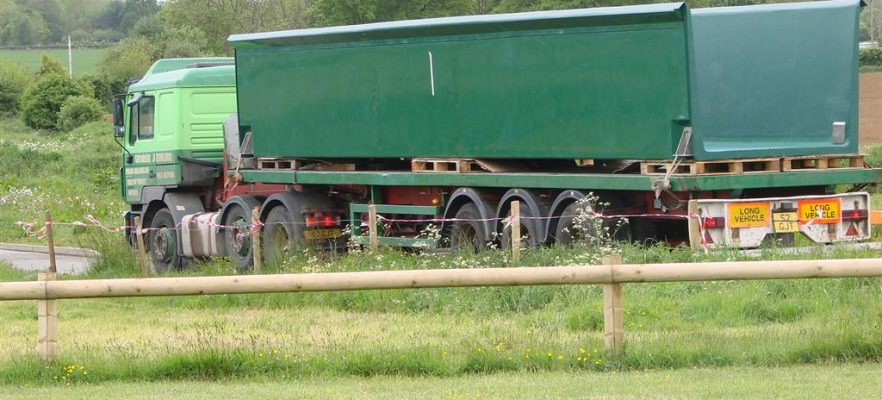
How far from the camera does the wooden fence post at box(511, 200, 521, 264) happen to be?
49.8 feet

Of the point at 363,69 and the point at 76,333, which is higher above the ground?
the point at 363,69

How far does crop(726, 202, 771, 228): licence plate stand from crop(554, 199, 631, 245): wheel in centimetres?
122

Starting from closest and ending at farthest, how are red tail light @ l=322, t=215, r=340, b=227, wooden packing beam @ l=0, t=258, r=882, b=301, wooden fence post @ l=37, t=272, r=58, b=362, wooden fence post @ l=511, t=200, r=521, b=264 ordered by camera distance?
wooden packing beam @ l=0, t=258, r=882, b=301 → wooden fence post @ l=37, t=272, r=58, b=362 → wooden fence post @ l=511, t=200, r=521, b=264 → red tail light @ l=322, t=215, r=340, b=227

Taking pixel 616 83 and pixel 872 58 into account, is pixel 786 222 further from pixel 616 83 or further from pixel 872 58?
pixel 872 58

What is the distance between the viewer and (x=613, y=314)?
33.4 feet

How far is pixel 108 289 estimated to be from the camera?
34.3ft

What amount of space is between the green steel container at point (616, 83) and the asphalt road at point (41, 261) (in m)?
6.20

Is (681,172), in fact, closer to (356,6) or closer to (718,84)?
(718,84)

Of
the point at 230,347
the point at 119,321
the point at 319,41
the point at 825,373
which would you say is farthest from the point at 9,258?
the point at 825,373

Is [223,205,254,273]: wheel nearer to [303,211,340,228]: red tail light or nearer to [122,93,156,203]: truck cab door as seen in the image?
[303,211,340,228]: red tail light

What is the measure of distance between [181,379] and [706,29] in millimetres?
8953

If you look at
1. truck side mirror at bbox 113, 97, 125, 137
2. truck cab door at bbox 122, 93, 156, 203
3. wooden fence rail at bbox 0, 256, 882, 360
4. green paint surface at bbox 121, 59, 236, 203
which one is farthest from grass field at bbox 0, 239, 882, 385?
truck side mirror at bbox 113, 97, 125, 137

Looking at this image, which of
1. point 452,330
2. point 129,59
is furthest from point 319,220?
point 129,59

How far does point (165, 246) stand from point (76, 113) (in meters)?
37.8
